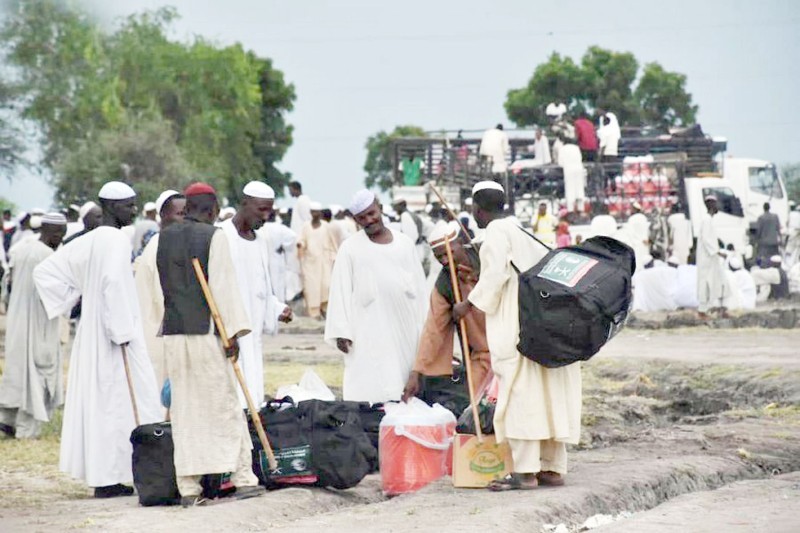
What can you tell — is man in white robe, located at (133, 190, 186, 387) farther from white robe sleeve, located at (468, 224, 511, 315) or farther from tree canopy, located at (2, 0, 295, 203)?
tree canopy, located at (2, 0, 295, 203)

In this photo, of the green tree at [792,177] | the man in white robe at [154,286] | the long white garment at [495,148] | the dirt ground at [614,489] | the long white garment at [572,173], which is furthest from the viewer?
the green tree at [792,177]

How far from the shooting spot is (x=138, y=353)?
35.3ft

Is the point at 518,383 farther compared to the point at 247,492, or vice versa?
the point at 247,492

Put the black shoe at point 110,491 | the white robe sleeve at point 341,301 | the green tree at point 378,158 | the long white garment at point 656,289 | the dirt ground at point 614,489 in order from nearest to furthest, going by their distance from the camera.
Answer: the dirt ground at point 614,489, the black shoe at point 110,491, the white robe sleeve at point 341,301, the long white garment at point 656,289, the green tree at point 378,158

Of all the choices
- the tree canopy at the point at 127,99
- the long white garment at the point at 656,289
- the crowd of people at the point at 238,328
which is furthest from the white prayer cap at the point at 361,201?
the tree canopy at the point at 127,99

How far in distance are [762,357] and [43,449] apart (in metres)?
8.32

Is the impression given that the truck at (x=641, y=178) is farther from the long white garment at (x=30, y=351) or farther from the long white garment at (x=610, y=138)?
the long white garment at (x=30, y=351)

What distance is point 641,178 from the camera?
35.7 metres

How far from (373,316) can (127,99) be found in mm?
57414

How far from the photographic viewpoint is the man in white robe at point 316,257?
27.6 m

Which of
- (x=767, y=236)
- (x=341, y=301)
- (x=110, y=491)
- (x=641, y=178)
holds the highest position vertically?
(x=641, y=178)

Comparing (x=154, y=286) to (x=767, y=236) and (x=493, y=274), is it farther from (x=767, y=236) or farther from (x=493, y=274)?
(x=767, y=236)

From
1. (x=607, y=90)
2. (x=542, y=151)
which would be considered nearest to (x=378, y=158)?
(x=607, y=90)

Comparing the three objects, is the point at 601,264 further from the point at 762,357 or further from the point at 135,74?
the point at 135,74
